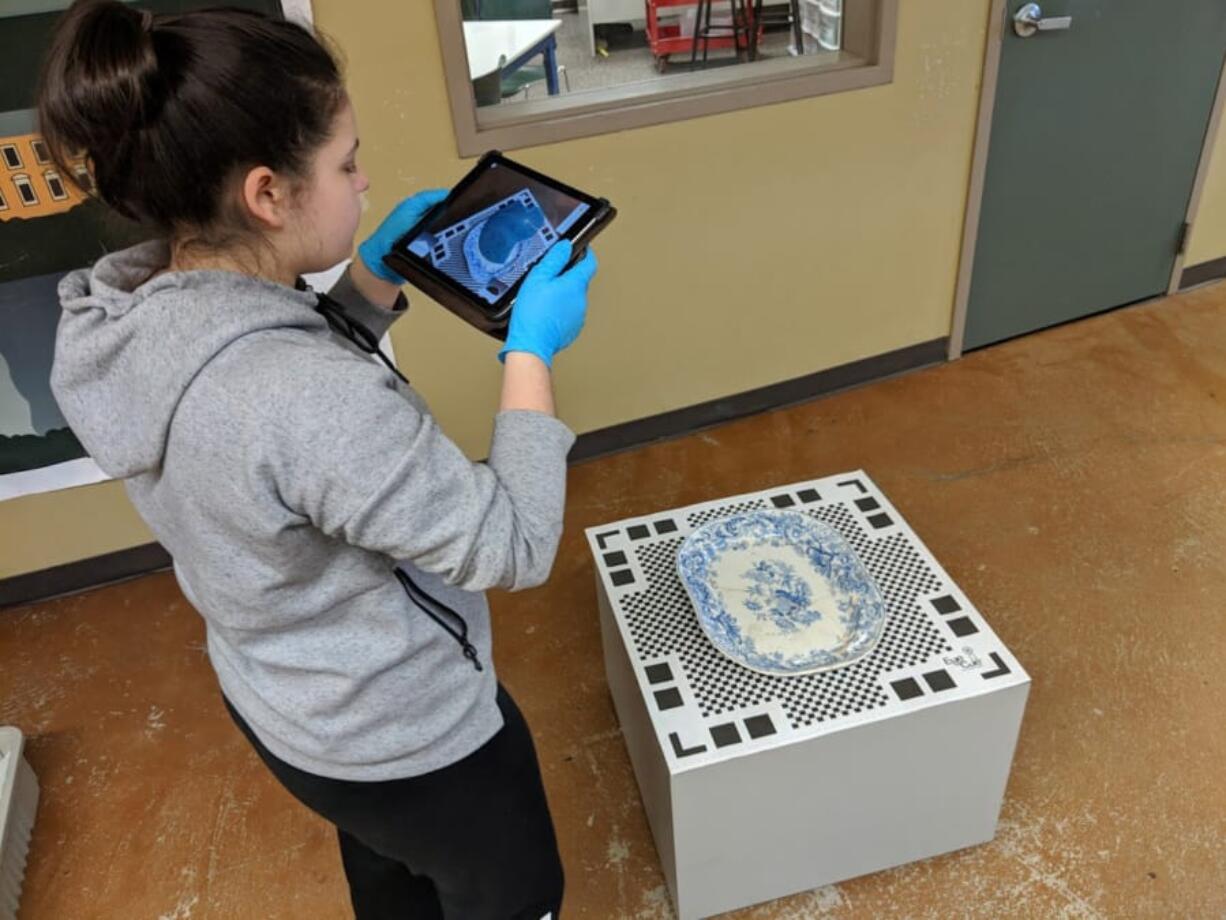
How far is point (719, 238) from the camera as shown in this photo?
2.16 meters

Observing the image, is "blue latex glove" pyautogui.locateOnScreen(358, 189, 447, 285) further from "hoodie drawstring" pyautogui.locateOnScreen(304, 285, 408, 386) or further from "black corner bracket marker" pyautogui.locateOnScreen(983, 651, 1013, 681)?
"black corner bracket marker" pyautogui.locateOnScreen(983, 651, 1013, 681)

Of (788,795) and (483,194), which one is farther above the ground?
(483,194)

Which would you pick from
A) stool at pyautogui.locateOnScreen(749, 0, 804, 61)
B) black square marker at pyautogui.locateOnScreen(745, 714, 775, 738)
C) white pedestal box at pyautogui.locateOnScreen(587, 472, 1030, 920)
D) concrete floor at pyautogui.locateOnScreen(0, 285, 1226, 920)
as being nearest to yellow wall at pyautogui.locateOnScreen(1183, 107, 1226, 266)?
concrete floor at pyautogui.locateOnScreen(0, 285, 1226, 920)

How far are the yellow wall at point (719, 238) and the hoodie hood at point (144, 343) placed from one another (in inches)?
47.4

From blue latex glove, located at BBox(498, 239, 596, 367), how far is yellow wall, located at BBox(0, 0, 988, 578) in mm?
985

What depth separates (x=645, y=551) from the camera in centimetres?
147

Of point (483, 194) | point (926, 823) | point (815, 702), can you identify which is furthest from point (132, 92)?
point (926, 823)

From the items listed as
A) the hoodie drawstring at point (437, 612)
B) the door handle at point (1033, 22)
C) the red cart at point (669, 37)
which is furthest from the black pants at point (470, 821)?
the door handle at point (1033, 22)

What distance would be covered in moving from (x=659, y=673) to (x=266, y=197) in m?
0.81

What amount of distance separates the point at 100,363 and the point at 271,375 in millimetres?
144

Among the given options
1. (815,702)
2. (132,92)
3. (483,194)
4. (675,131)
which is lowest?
(815,702)

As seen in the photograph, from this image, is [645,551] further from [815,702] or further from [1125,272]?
[1125,272]

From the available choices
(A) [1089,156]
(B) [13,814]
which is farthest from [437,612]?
(A) [1089,156]

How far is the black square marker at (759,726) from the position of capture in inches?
46.2
